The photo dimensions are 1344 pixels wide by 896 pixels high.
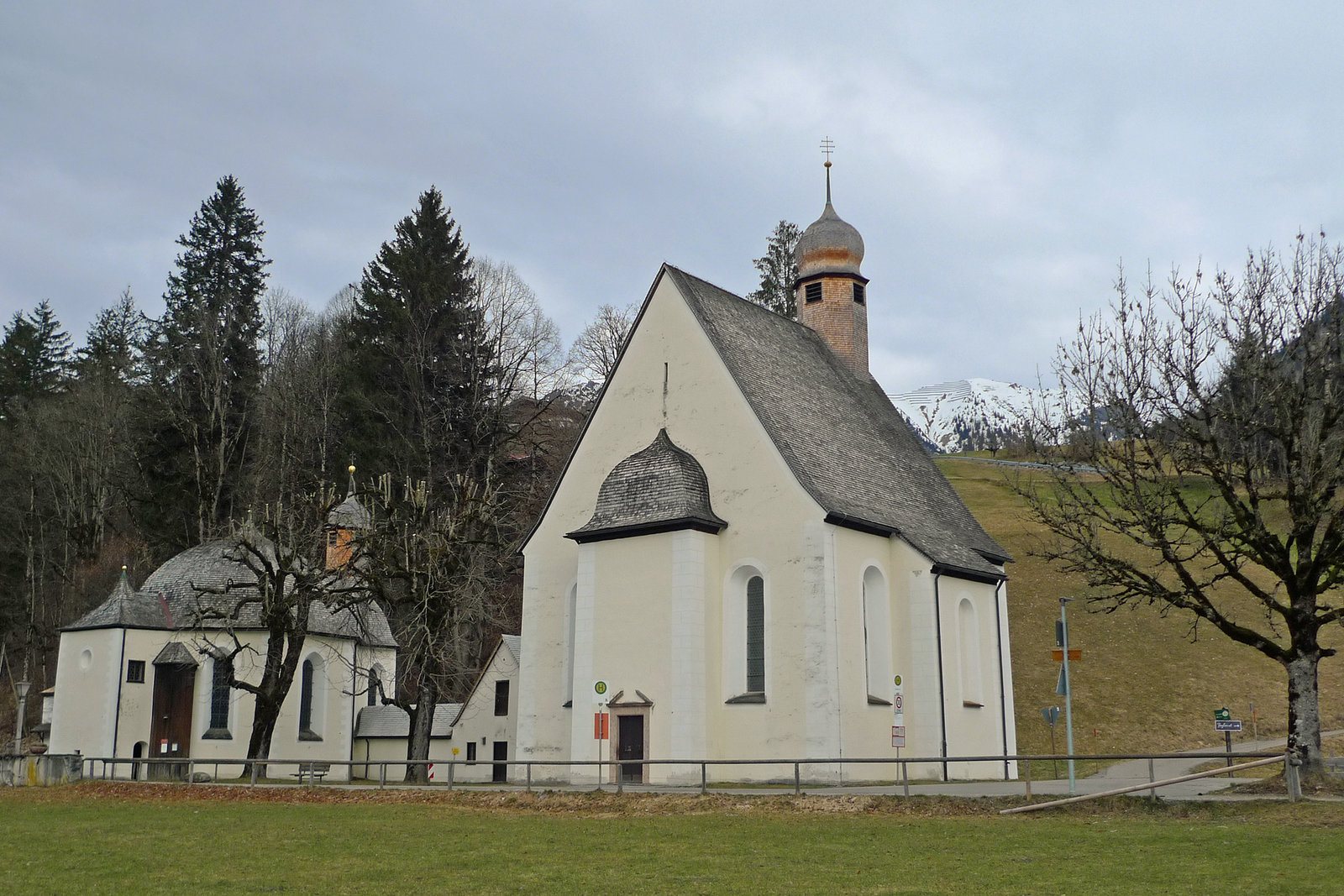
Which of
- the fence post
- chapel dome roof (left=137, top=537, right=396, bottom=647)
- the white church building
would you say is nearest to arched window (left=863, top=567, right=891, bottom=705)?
the white church building

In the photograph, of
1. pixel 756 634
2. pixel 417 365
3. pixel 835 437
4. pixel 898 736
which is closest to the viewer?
pixel 898 736

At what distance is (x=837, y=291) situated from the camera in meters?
37.9

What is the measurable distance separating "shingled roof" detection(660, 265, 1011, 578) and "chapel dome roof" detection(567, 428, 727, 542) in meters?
2.19

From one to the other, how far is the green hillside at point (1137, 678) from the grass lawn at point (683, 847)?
21714mm

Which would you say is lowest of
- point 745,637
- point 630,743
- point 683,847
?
point 683,847

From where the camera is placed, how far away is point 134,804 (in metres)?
23.9

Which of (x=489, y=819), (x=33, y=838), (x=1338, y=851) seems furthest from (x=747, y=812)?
(x=33, y=838)

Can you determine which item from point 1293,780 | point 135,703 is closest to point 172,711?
point 135,703

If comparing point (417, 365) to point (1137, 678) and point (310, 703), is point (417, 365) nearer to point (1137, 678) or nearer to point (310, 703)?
point (310, 703)

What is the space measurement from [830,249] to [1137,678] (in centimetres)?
2257

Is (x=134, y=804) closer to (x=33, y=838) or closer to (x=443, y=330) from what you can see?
(x=33, y=838)

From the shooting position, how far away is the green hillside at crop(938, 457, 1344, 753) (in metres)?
42.2

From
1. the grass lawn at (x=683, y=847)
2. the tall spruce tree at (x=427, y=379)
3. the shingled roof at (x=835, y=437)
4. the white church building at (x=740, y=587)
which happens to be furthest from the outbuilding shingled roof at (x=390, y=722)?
the grass lawn at (x=683, y=847)

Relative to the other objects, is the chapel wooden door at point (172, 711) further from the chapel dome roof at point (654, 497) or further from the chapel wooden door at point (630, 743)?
the chapel wooden door at point (630, 743)
